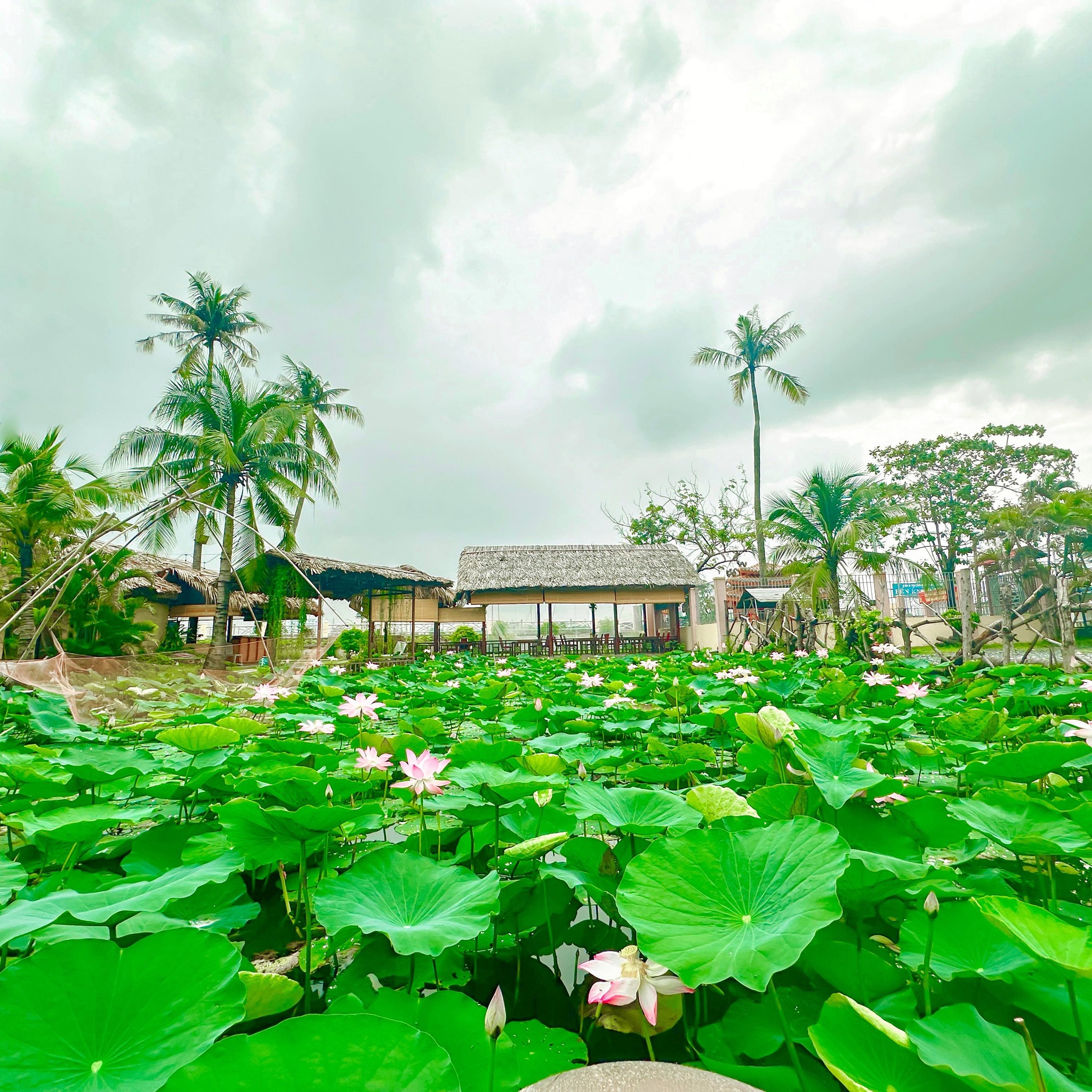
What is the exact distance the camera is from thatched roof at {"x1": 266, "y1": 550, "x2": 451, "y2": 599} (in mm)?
12734

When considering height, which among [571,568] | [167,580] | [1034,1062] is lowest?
[1034,1062]

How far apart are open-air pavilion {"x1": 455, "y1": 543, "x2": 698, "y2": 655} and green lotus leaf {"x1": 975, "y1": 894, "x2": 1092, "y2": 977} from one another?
47.9 feet

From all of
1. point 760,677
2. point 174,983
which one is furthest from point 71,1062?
point 760,677

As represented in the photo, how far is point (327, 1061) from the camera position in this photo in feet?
1.56

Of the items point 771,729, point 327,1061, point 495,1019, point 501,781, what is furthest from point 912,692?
point 327,1061

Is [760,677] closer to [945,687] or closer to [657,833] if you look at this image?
[945,687]

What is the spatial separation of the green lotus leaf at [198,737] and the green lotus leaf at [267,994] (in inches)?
40.3

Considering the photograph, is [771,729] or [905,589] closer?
[771,729]

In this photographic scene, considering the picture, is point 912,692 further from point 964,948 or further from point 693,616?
point 693,616

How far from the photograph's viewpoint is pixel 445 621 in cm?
1764

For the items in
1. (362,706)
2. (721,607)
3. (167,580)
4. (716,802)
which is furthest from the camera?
(721,607)

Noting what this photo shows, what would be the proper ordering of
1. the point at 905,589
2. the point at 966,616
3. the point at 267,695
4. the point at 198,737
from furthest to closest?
the point at 905,589
the point at 966,616
the point at 267,695
the point at 198,737

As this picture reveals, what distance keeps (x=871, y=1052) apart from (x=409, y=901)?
67cm

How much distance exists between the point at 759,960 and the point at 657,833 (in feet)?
1.66
